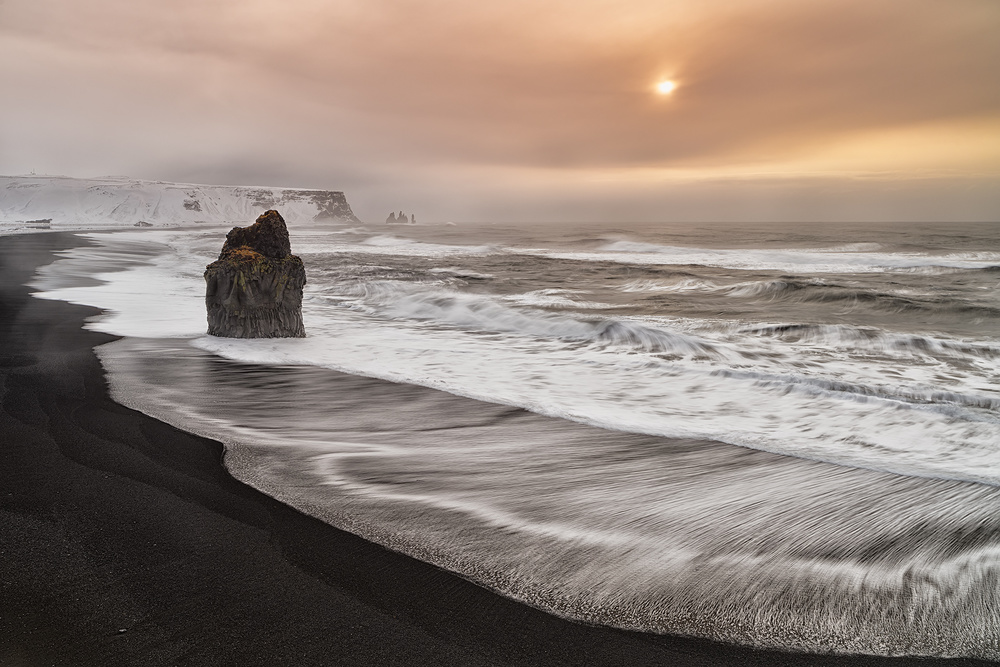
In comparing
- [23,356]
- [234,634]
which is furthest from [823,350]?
[23,356]

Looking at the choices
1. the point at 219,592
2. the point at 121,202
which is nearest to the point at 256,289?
the point at 219,592

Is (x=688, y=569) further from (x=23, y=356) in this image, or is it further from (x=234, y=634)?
(x=23, y=356)

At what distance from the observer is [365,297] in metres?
13.4

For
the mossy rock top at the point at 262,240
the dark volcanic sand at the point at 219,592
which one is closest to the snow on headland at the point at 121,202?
the mossy rock top at the point at 262,240

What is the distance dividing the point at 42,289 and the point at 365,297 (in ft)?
19.1

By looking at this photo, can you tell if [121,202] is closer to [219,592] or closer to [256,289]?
[256,289]

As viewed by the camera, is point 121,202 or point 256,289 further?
point 121,202

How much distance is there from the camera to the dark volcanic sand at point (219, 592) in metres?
1.80

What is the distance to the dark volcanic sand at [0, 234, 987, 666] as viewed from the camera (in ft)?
5.92

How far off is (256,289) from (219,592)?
6046mm

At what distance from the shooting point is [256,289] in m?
7.59

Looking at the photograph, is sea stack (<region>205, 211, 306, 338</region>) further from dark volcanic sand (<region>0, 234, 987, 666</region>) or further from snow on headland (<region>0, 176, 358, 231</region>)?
snow on headland (<region>0, 176, 358, 231</region>)

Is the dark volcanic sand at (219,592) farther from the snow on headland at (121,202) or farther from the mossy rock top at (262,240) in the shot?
the snow on headland at (121,202)

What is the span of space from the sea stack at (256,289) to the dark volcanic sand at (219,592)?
4.32 meters
